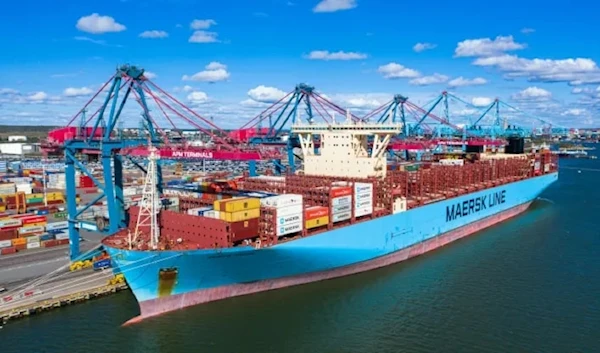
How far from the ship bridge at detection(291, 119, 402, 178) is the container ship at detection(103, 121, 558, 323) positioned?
0.07m

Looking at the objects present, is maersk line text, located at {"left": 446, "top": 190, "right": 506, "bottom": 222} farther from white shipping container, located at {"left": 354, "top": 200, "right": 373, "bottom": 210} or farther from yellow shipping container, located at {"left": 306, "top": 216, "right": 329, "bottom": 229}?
yellow shipping container, located at {"left": 306, "top": 216, "right": 329, "bottom": 229}

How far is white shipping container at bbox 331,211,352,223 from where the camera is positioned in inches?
1047

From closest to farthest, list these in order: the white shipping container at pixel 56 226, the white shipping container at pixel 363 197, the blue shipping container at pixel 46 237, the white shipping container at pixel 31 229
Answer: the white shipping container at pixel 363 197 → the blue shipping container at pixel 46 237 → the white shipping container at pixel 31 229 → the white shipping container at pixel 56 226

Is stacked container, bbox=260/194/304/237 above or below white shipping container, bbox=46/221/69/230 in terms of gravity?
above

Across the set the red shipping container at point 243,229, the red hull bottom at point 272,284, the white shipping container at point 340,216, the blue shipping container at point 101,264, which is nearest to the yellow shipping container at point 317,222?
the white shipping container at point 340,216

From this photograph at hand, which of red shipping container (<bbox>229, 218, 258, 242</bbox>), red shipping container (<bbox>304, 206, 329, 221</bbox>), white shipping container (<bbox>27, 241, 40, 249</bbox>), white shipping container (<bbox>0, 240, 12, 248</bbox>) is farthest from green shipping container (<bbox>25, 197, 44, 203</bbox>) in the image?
red shipping container (<bbox>304, 206, 329, 221</bbox>)

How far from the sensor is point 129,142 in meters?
27.6

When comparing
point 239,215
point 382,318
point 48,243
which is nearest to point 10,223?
point 48,243

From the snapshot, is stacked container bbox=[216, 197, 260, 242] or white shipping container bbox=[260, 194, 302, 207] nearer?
stacked container bbox=[216, 197, 260, 242]

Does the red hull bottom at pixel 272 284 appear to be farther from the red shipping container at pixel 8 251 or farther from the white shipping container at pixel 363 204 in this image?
the red shipping container at pixel 8 251

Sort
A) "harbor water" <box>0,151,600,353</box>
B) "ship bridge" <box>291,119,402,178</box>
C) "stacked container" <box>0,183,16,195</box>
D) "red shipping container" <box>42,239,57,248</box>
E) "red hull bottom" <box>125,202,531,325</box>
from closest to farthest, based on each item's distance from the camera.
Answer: "harbor water" <box>0,151,600,353</box> < "red hull bottom" <box>125,202,531,325</box> < "ship bridge" <box>291,119,402,178</box> < "red shipping container" <box>42,239,57,248</box> < "stacked container" <box>0,183,16,195</box>

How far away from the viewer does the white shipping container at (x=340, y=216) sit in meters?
26.6

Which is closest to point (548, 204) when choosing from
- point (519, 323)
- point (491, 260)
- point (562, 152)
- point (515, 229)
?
point (515, 229)

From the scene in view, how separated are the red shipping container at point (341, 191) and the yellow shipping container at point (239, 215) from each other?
188 inches
